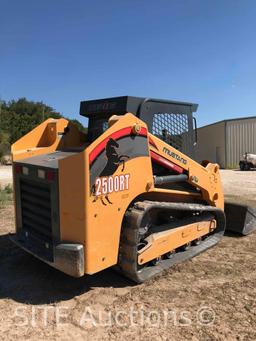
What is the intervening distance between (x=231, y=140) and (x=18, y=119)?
93.7ft

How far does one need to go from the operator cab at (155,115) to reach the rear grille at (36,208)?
4.45 ft

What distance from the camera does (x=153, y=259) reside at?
4.88m

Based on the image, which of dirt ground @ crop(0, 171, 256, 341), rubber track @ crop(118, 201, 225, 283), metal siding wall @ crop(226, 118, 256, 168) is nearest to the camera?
dirt ground @ crop(0, 171, 256, 341)

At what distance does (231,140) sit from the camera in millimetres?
32719

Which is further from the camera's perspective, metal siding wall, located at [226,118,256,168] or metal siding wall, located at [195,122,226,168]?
metal siding wall, located at [195,122,226,168]

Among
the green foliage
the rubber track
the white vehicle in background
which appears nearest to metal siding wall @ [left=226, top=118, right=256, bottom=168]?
Answer: the white vehicle in background

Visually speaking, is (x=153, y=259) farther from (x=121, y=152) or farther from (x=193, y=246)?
(x=121, y=152)

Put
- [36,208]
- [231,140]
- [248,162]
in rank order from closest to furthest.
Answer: [36,208] < [248,162] < [231,140]

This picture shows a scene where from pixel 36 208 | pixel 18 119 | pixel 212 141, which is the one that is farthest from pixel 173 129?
pixel 18 119

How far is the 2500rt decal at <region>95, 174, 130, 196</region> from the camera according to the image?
4016mm

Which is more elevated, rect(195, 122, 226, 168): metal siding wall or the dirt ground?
rect(195, 122, 226, 168): metal siding wall
